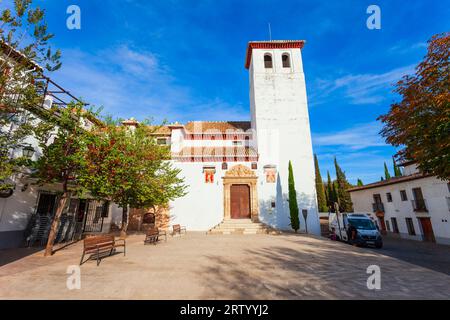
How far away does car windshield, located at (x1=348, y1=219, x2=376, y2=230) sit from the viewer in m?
12.7

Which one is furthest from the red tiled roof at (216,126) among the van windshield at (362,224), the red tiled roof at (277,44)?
the van windshield at (362,224)

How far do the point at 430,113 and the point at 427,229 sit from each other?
17873 mm

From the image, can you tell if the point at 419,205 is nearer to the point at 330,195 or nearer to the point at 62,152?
the point at 330,195

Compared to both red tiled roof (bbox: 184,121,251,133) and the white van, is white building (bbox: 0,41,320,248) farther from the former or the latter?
the white van

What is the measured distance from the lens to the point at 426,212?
17734mm

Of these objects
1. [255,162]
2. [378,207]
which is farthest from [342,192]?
[255,162]

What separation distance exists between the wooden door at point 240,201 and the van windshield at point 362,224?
812 cm

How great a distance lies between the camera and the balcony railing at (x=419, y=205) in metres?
17.8

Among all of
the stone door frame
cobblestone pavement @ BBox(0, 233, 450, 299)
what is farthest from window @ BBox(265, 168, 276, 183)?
cobblestone pavement @ BBox(0, 233, 450, 299)

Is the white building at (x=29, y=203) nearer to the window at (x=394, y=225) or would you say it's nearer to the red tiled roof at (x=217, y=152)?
the red tiled roof at (x=217, y=152)

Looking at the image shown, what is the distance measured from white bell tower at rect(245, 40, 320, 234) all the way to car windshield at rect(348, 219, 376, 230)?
4457 millimetres

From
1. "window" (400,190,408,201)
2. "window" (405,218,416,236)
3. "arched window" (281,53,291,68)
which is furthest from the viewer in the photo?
"arched window" (281,53,291,68)

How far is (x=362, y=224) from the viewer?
13039mm
